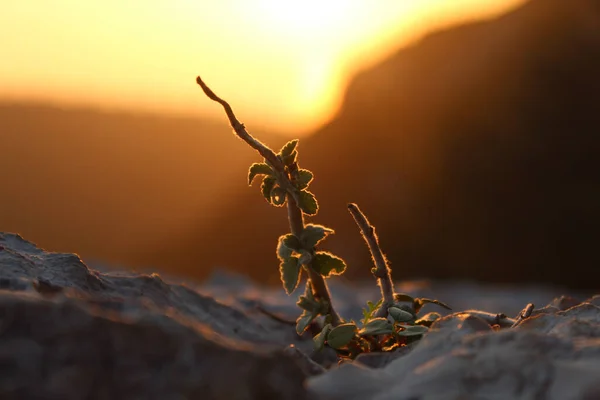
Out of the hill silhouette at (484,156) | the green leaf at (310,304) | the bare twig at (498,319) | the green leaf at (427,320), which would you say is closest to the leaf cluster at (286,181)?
the green leaf at (310,304)

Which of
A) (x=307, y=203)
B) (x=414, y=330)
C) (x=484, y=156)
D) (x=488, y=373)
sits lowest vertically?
(x=488, y=373)

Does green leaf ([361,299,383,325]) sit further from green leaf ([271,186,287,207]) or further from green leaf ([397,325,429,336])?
green leaf ([271,186,287,207])

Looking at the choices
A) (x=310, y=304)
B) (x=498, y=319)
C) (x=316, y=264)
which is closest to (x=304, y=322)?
(x=310, y=304)

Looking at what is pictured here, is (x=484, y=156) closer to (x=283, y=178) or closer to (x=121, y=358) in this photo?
(x=283, y=178)

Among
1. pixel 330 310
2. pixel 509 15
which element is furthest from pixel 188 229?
pixel 330 310

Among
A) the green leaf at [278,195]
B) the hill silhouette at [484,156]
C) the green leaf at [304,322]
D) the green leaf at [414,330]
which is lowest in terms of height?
the green leaf at [414,330]

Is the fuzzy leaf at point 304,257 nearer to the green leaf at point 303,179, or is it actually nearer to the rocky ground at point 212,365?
the green leaf at point 303,179

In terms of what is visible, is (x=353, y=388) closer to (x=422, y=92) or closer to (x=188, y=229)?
(x=422, y=92)

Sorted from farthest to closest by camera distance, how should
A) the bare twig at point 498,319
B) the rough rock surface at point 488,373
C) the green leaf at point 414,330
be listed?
the bare twig at point 498,319
the green leaf at point 414,330
the rough rock surface at point 488,373
